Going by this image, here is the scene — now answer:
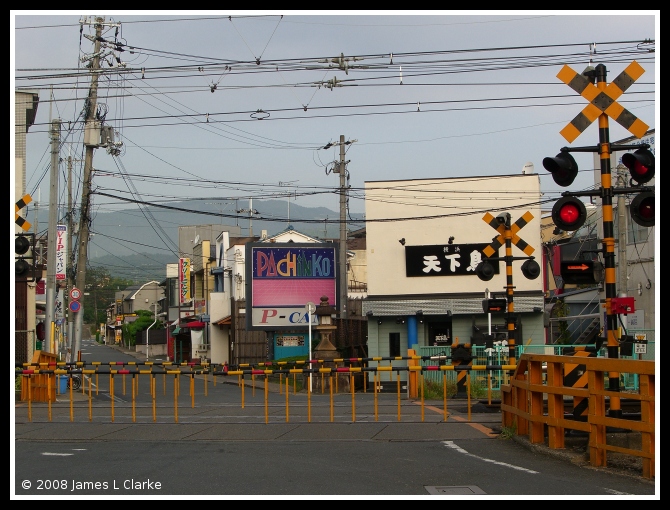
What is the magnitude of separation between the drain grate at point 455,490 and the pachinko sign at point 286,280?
3022 centimetres

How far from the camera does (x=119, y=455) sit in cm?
1075

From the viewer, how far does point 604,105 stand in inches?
444

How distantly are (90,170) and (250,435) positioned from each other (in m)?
18.1

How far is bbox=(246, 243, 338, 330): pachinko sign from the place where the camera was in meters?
38.8

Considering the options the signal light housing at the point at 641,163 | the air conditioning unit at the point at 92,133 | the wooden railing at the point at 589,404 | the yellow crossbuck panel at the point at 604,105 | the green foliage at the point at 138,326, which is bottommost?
the green foliage at the point at 138,326

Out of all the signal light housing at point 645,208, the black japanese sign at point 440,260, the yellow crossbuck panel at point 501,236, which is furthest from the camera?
the black japanese sign at point 440,260

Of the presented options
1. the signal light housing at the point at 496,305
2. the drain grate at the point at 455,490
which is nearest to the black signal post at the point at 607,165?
the drain grate at the point at 455,490

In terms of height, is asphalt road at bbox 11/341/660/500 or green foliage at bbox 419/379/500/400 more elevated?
asphalt road at bbox 11/341/660/500

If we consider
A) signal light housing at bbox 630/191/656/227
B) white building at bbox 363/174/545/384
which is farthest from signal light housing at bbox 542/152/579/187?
white building at bbox 363/174/545/384

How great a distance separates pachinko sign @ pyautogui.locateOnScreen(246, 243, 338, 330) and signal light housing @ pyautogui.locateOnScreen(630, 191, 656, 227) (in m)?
28.0

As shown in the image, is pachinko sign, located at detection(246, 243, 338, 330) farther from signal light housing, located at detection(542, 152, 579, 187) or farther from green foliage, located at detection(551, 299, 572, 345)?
signal light housing, located at detection(542, 152, 579, 187)

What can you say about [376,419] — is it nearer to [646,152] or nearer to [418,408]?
[418,408]

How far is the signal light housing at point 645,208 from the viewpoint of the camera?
11.0 metres

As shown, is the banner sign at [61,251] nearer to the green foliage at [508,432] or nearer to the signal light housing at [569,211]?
the green foliage at [508,432]
